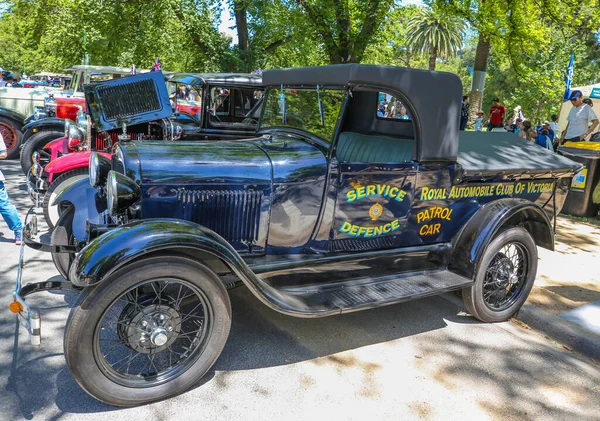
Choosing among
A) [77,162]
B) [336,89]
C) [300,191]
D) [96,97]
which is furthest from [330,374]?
[96,97]

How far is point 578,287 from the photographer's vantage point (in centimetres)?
490

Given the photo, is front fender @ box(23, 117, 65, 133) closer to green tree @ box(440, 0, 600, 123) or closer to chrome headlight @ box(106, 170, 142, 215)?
chrome headlight @ box(106, 170, 142, 215)

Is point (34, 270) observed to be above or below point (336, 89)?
below

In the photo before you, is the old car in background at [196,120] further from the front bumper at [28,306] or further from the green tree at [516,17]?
the green tree at [516,17]

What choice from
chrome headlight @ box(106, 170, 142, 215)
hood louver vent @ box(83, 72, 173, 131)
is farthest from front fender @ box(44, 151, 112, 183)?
chrome headlight @ box(106, 170, 142, 215)

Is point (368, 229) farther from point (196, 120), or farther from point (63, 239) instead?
point (196, 120)

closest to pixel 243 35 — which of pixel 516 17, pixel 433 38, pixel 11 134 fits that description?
pixel 11 134

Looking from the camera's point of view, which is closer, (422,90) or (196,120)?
(422,90)

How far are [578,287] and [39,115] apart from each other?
9.78m

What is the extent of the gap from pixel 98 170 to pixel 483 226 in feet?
9.64

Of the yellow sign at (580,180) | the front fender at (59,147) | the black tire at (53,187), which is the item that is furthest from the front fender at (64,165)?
the yellow sign at (580,180)

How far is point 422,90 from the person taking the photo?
12.0ft

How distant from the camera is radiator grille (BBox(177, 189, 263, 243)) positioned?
10.5 feet

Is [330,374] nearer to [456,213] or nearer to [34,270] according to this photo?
[456,213]
